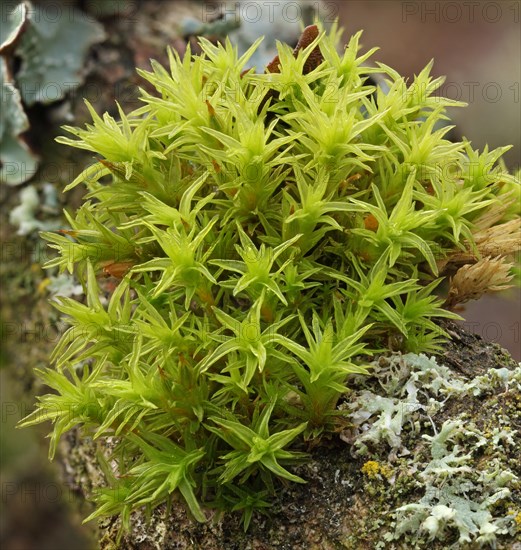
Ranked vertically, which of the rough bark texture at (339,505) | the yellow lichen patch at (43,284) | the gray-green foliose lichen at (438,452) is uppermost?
the gray-green foliose lichen at (438,452)

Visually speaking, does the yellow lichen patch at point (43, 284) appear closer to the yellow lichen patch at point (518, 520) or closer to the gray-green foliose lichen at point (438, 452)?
the gray-green foliose lichen at point (438, 452)

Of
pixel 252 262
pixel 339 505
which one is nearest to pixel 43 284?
pixel 252 262

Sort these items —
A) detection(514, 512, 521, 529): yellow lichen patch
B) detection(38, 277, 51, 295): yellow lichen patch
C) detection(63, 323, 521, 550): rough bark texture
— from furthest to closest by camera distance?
detection(38, 277, 51, 295): yellow lichen patch < detection(63, 323, 521, 550): rough bark texture < detection(514, 512, 521, 529): yellow lichen patch

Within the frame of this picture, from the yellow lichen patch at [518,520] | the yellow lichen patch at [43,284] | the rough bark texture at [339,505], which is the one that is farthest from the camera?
the yellow lichen patch at [43,284]

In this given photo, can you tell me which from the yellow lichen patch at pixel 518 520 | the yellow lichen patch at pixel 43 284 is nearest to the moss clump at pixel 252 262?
the yellow lichen patch at pixel 518 520

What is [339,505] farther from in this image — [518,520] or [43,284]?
[43,284]

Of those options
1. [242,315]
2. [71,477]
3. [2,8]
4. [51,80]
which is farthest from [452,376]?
[2,8]

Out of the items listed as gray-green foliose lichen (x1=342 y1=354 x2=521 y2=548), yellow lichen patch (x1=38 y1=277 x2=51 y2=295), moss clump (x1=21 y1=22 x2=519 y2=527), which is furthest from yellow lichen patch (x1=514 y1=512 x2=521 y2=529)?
yellow lichen patch (x1=38 y1=277 x2=51 y2=295)

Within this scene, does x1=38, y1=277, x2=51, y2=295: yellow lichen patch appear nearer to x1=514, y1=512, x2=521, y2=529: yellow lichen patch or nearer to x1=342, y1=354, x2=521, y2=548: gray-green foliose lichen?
x1=342, y1=354, x2=521, y2=548: gray-green foliose lichen
